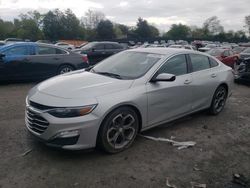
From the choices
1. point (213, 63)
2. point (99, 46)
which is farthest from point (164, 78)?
point (99, 46)

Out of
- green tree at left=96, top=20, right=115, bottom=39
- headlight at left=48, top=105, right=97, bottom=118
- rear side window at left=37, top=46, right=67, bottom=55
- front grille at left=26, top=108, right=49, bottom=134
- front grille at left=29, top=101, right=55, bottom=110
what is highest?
green tree at left=96, top=20, right=115, bottom=39

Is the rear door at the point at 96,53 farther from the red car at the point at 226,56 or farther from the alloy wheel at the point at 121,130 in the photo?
the alloy wheel at the point at 121,130

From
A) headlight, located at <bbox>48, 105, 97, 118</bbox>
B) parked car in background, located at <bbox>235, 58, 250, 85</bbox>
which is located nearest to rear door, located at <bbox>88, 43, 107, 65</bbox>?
parked car in background, located at <bbox>235, 58, 250, 85</bbox>

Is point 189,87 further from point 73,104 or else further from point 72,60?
point 72,60

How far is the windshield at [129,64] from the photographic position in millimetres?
4789

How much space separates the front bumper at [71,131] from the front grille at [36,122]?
4 centimetres

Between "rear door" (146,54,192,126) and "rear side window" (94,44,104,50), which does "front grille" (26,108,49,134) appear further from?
"rear side window" (94,44,104,50)

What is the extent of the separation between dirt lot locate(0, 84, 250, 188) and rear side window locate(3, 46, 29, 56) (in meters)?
4.18

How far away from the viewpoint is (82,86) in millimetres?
4238


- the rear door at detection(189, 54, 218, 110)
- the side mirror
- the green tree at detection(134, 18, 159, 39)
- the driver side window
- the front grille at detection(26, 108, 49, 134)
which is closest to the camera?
the front grille at detection(26, 108, 49, 134)

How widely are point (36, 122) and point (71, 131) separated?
0.58 meters

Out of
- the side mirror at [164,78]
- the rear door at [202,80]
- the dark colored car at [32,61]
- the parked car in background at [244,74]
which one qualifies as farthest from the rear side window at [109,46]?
the side mirror at [164,78]

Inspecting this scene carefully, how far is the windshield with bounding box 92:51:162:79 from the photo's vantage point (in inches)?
189

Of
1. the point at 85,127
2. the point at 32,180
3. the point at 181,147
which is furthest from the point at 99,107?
the point at 181,147
